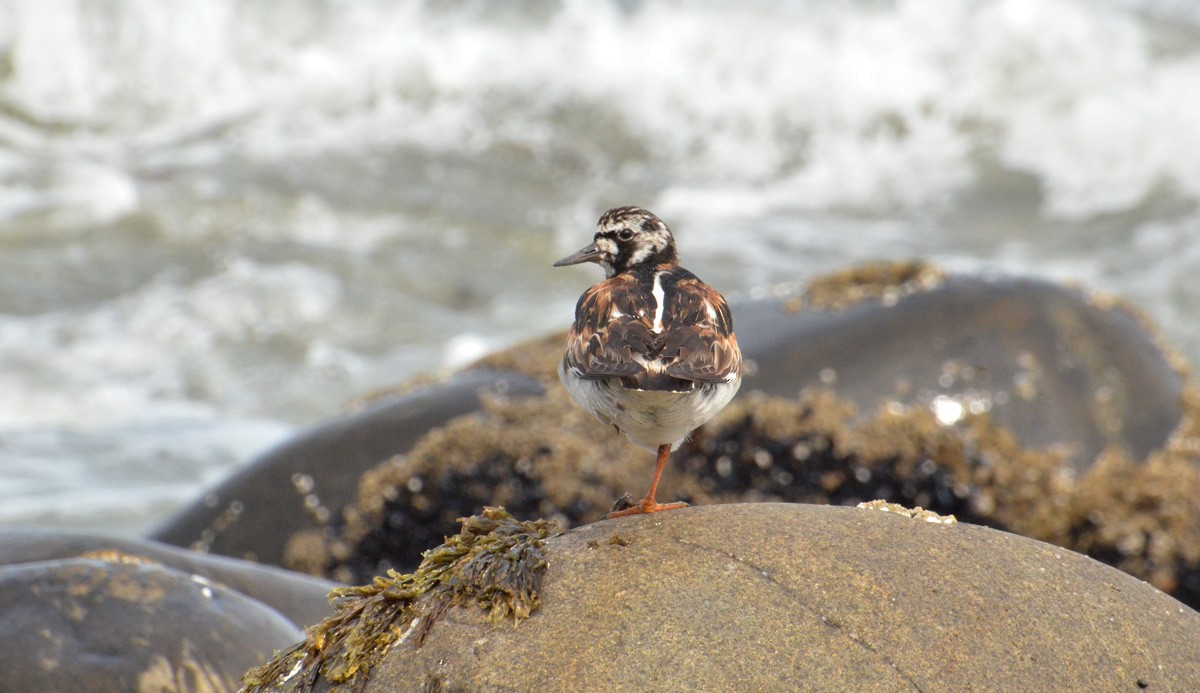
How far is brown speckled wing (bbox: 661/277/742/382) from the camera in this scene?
11.9 feet

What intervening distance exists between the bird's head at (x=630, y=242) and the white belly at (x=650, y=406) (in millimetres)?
831

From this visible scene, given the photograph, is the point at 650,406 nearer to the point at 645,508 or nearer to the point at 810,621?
the point at 645,508

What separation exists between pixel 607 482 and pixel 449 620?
3.34m

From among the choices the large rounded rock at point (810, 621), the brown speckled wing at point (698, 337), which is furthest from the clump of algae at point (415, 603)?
the brown speckled wing at point (698, 337)

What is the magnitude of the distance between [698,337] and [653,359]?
8.0 inches

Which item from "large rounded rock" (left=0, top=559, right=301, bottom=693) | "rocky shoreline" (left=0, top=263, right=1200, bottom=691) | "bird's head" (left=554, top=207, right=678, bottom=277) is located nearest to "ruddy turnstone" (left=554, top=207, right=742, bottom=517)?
"bird's head" (left=554, top=207, right=678, bottom=277)

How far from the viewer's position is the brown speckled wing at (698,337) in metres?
3.63

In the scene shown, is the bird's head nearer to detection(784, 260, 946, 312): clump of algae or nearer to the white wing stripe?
the white wing stripe

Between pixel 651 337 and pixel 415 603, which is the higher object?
pixel 651 337

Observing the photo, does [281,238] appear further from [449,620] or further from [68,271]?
[449,620]

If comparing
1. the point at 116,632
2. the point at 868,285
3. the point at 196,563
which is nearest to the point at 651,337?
the point at 116,632

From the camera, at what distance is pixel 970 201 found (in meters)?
16.5

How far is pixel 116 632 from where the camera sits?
163 inches

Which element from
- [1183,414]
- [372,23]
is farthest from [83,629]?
[372,23]
